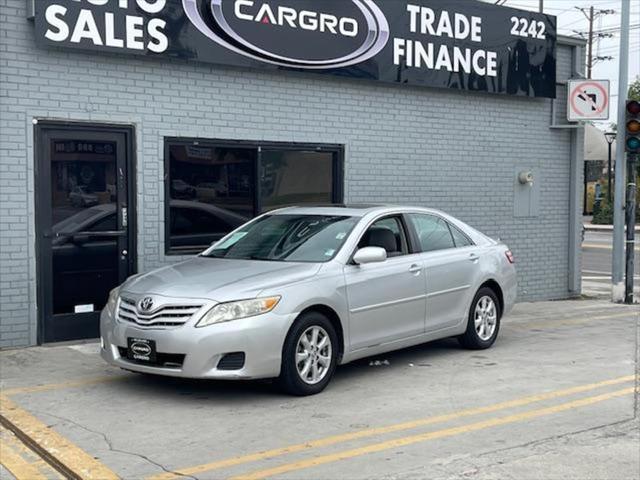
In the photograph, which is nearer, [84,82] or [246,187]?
[84,82]

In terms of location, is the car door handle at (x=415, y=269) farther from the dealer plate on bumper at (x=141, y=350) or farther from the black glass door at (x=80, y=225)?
the black glass door at (x=80, y=225)

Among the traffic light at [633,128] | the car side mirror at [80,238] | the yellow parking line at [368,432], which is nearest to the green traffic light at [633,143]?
the traffic light at [633,128]

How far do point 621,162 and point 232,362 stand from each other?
32.2 feet

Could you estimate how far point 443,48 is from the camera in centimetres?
1285

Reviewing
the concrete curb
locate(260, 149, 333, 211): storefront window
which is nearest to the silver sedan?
locate(260, 149, 333, 211): storefront window

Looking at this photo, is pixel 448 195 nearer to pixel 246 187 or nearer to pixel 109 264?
pixel 246 187

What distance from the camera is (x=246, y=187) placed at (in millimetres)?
10922

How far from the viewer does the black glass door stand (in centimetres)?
922

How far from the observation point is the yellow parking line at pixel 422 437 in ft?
17.5

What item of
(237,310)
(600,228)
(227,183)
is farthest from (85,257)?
(600,228)

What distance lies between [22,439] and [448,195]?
28.1ft

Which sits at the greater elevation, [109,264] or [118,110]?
[118,110]

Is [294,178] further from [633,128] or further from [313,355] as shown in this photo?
[633,128]

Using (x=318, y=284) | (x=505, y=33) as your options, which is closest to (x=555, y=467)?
(x=318, y=284)
